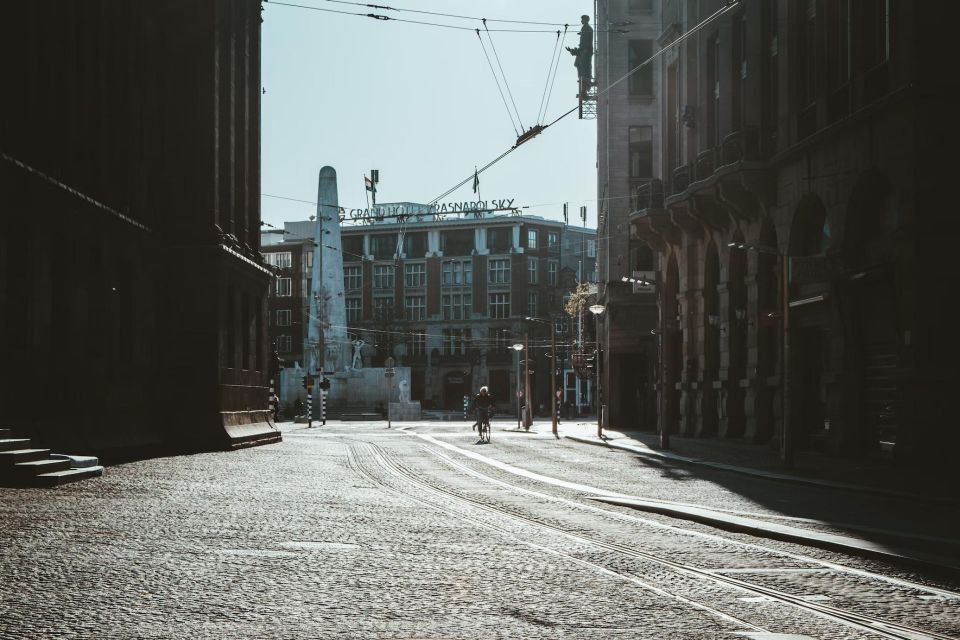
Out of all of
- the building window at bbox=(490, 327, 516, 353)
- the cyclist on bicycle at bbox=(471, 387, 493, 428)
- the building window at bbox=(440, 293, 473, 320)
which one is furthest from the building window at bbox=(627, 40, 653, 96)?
the building window at bbox=(440, 293, 473, 320)

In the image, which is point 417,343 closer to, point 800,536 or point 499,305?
point 499,305

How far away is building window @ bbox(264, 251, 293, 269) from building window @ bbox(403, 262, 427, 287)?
11.7 m

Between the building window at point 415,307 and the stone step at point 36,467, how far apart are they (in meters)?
101

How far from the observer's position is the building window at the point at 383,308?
114000 mm

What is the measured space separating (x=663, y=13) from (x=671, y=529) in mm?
41157

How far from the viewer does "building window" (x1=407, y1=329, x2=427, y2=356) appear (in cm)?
11662

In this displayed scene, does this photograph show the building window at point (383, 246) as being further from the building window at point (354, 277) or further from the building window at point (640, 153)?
the building window at point (640, 153)

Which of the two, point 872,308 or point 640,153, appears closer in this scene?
point 872,308

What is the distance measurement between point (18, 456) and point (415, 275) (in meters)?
102

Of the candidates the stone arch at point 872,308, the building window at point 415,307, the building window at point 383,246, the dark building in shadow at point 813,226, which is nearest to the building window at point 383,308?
the building window at point 415,307

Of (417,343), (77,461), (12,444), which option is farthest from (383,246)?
(77,461)

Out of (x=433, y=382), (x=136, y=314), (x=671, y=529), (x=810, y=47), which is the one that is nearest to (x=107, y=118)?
(x=136, y=314)

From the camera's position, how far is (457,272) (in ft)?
386

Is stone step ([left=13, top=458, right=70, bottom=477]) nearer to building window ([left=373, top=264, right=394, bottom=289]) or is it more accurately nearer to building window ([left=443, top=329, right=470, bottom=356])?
building window ([left=443, top=329, right=470, bottom=356])
